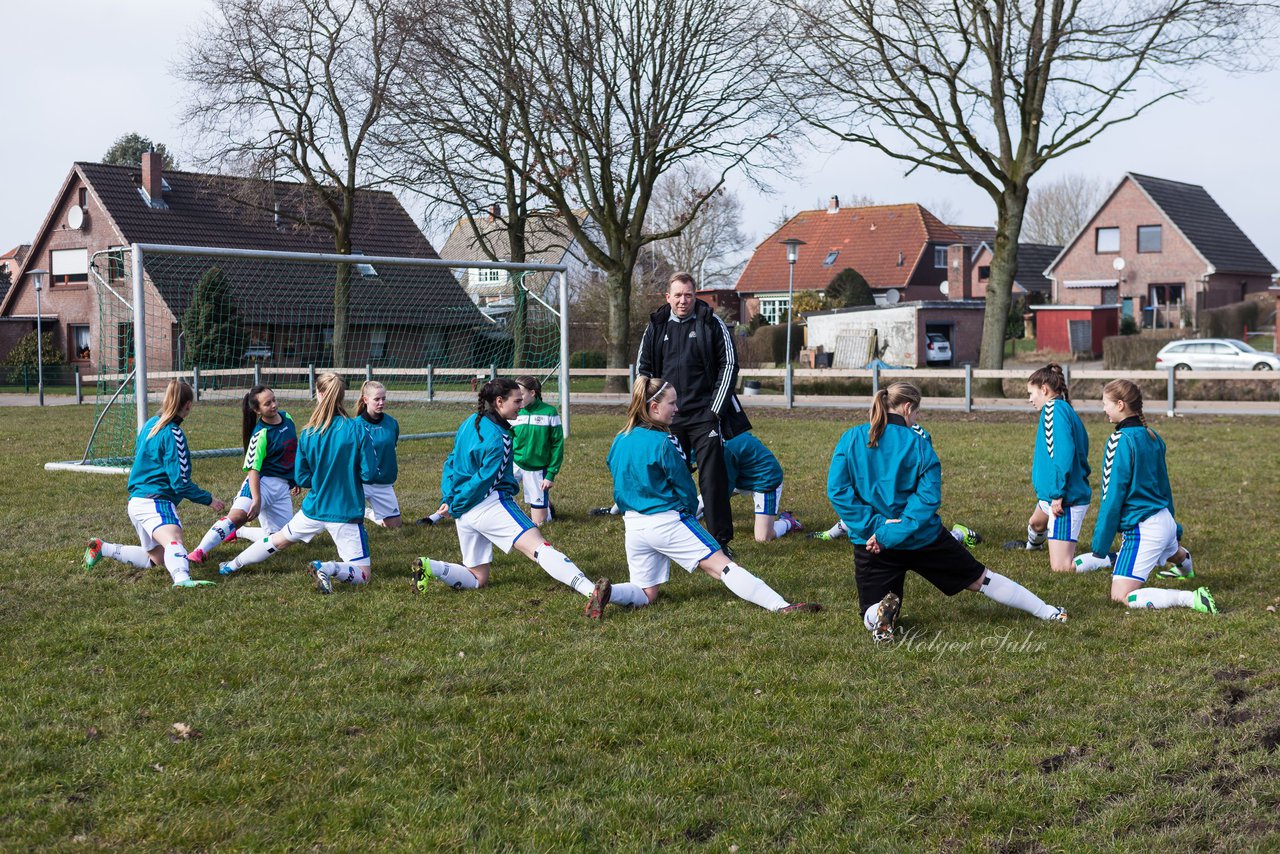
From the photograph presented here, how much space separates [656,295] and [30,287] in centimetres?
2465

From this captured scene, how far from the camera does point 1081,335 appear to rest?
157 ft

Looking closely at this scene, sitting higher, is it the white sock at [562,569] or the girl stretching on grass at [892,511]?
the girl stretching on grass at [892,511]

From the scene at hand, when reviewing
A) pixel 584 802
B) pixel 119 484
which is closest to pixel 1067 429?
pixel 584 802

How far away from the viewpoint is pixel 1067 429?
26.5 ft

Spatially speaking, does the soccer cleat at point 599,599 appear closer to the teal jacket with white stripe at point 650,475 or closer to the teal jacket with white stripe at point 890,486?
the teal jacket with white stripe at point 650,475

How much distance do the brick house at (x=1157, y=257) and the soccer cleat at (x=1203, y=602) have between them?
5198cm

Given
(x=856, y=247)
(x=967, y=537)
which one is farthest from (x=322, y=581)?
(x=856, y=247)

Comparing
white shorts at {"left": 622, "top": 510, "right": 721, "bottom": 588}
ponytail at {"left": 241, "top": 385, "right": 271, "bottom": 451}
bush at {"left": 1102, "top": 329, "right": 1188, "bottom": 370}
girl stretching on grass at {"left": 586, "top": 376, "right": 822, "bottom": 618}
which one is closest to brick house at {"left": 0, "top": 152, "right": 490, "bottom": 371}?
ponytail at {"left": 241, "top": 385, "right": 271, "bottom": 451}

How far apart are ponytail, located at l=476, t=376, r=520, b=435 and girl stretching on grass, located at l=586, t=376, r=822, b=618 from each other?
2.78 feet

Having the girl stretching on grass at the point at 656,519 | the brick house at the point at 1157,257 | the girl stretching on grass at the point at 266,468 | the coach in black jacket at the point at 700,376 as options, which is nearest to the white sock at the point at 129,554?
the girl stretching on grass at the point at 266,468

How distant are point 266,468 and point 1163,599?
244 inches

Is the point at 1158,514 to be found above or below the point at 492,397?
below

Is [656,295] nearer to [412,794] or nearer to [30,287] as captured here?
[30,287]

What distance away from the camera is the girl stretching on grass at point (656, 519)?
6.93 meters
